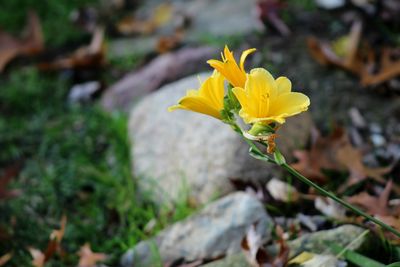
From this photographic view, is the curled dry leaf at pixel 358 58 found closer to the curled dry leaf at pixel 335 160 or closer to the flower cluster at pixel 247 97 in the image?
the curled dry leaf at pixel 335 160

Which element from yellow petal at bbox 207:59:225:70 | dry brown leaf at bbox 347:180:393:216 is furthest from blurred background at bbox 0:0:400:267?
yellow petal at bbox 207:59:225:70

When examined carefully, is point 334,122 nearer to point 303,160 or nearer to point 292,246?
point 303,160

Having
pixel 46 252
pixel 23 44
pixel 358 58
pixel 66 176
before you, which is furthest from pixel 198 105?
pixel 23 44

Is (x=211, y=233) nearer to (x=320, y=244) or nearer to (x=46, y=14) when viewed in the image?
(x=320, y=244)

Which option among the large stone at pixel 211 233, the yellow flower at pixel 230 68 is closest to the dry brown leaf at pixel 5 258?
the large stone at pixel 211 233

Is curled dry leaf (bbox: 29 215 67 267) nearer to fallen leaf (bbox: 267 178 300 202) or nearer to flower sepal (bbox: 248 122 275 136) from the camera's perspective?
fallen leaf (bbox: 267 178 300 202)

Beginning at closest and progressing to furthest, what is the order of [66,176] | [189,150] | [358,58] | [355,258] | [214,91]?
[214,91] < [355,258] < [189,150] < [66,176] < [358,58]

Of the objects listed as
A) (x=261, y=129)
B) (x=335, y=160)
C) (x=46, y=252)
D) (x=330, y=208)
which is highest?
(x=261, y=129)

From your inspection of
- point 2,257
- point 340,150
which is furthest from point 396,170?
point 2,257
